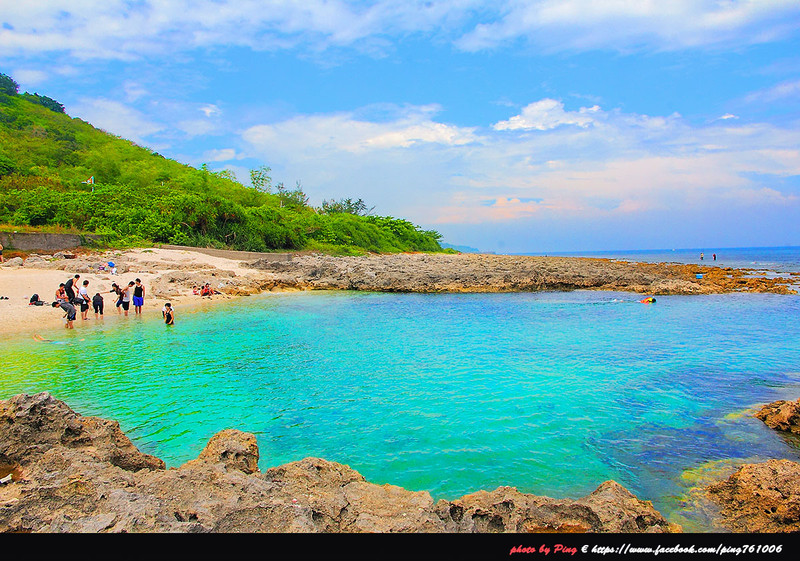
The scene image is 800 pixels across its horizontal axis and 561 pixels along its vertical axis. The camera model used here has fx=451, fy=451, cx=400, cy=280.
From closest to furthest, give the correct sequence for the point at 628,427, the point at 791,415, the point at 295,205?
the point at 791,415 → the point at 628,427 → the point at 295,205

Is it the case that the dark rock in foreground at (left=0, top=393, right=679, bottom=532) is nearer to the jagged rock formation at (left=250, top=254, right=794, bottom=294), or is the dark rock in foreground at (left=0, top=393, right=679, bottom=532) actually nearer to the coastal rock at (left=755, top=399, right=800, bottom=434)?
the coastal rock at (left=755, top=399, right=800, bottom=434)

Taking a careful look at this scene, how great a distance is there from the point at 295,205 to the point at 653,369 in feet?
155

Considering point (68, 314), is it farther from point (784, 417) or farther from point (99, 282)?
point (784, 417)

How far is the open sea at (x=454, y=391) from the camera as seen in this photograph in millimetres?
6062

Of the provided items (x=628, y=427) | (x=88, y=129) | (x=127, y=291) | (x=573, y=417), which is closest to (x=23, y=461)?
(x=573, y=417)

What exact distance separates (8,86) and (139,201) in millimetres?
54295

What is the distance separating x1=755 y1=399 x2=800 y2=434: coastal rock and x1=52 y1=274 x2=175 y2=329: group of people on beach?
15.9m

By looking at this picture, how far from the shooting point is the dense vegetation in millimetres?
28297

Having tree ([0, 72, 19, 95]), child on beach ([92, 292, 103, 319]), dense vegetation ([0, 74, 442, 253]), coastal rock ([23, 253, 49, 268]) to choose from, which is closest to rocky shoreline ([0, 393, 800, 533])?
child on beach ([92, 292, 103, 319])

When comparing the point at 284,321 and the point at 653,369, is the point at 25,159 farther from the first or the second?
the point at 653,369

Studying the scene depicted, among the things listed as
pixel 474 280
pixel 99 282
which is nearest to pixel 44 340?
pixel 99 282

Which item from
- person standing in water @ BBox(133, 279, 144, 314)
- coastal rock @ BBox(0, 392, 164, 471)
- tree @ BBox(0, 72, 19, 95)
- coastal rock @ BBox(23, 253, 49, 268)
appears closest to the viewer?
coastal rock @ BBox(0, 392, 164, 471)

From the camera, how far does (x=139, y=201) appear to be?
31.3m
